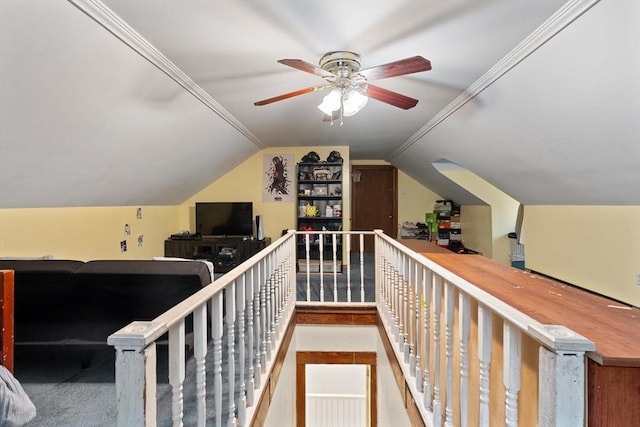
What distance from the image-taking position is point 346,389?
6.25 meters

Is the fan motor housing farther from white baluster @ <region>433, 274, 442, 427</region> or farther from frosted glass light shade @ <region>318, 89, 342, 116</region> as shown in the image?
white baluster @ <region>433, 274, 442, 427</region>

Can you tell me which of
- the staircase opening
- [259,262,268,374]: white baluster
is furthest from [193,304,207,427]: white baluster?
the staircase opening

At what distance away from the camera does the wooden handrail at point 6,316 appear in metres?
1.75

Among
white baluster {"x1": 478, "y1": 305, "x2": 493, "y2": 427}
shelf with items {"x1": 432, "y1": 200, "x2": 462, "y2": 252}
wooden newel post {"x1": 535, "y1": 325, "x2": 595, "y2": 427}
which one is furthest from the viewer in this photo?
shelf with items {"x1": 432, "y1": 200, "x2": 462, "y2": 252}

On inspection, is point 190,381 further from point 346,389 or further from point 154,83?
point 346,389

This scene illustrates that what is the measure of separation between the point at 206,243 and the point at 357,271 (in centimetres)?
254

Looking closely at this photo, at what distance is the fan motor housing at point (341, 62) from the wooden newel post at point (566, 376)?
2.05 meters

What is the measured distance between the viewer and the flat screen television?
5703mm

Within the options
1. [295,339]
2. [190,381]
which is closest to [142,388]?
[190,381]

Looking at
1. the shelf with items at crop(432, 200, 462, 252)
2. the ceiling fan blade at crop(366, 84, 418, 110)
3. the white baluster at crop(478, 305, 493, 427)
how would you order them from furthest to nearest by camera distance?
the shelf with items at crop(432, 200, 462, 252)
the ceiling fan blade at crop(366, 84, 418, 110)
the white baluster at crop(478, 305, 493, 427)

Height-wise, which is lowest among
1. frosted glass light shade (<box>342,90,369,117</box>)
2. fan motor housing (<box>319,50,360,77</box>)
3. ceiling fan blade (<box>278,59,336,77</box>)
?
frosted glass light shade (<box>342,90,369,117</box>)

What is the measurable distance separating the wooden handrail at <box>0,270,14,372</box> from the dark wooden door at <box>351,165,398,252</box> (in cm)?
638

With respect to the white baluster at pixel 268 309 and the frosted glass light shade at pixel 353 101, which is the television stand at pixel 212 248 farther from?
the frosted glass light shade at pixel 353 101

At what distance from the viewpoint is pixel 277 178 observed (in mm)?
5980
